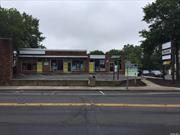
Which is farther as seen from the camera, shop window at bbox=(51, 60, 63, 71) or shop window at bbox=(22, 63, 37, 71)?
shop window at bbox=(51, 60, 63, 71)

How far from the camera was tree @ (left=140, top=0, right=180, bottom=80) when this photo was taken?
142 ft

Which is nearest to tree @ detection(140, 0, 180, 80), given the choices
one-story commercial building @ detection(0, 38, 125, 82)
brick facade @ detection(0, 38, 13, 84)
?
brick facade @ detection(0, 38, 13, 84)

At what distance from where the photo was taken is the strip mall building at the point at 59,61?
74.1 meters

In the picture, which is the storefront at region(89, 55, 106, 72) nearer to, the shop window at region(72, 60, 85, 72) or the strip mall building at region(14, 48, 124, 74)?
the strip mall building at region(14, 48, 124, 74)

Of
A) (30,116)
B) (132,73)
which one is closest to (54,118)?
(30,116)

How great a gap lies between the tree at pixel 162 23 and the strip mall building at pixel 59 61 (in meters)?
27.2

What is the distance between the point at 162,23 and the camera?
146ft

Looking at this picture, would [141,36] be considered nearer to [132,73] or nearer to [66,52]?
[132,73]

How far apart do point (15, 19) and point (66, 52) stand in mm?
11362

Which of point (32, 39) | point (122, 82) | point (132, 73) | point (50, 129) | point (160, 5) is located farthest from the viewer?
point (32, 39)

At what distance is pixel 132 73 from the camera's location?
3647 cm

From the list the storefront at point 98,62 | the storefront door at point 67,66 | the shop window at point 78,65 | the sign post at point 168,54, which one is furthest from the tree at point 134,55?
the sign post at point 168,54

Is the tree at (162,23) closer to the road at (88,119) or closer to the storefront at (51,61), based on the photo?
the road at (88,119)

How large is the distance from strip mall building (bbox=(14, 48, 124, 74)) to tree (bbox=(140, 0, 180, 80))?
2720cm
